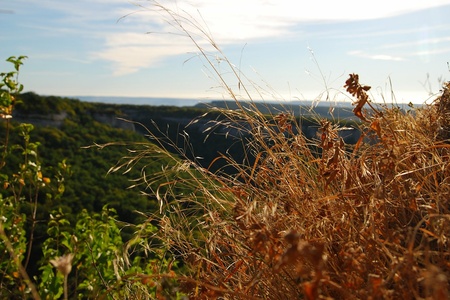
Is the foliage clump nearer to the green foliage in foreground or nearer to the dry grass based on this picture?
the dry grass

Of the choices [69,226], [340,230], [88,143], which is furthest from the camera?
[88,143]

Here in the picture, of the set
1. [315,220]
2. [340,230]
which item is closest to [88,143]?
[315,220]

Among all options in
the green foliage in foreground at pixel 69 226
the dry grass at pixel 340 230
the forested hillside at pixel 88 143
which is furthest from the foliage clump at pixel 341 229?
the forested hillside at pixel 88 143

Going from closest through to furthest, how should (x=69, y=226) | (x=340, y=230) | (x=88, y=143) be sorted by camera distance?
(x=340, y=230) → (x=69, y=226) → (x=88, y=143)

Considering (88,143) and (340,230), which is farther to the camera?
(88,143)

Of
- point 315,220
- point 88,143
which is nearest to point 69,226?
point 315,220

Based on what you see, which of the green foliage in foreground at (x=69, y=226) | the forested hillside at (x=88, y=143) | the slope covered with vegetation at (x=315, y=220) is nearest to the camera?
the slope covered with vegetation at (x=315, y=220)

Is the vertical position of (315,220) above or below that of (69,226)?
above

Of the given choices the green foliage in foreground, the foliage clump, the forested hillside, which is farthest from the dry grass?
the forested hillside

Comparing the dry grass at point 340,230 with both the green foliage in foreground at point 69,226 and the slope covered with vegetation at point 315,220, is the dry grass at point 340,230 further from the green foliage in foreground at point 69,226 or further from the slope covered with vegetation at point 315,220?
the green foliage in foreground at point 69,226

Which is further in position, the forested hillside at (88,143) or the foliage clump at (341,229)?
the forested hillside at (88,143)

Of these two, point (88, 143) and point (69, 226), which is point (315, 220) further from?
point (88, 143)

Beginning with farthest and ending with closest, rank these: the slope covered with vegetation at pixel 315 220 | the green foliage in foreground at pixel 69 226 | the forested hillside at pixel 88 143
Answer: the forested hillside at pixel 88 143
the green foliage in foreground at pixel 69 226
the slope covered with vegetation at pixel 315 220

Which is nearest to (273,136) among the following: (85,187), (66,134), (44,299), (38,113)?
(44,299)
